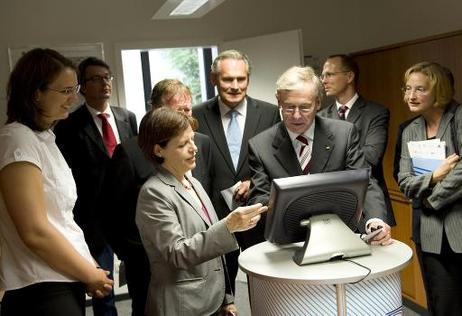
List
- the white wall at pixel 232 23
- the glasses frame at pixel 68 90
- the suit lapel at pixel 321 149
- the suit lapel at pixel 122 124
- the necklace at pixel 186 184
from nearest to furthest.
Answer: the glasses frame at pixel 68 90
the necklace at pixel 186 184
the suit lapel at pixel 321 149
the suit lapel at pixel 122 124
the white wall at pixel 232 23

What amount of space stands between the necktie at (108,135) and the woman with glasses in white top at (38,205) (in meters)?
1.30

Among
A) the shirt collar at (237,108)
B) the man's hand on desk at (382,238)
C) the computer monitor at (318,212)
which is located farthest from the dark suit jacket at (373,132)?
the computer monitor at (318,212)

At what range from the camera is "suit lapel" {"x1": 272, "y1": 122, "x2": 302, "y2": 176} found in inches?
79.3

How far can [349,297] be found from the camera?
1456mm

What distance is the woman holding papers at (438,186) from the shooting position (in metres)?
2.27

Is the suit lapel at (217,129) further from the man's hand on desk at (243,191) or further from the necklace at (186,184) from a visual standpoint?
the necklace at (186,184)

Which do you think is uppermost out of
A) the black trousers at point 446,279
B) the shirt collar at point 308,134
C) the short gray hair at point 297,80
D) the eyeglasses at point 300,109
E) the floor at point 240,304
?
the short gray hair at point 297,80

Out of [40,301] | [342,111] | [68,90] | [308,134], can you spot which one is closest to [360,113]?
[342,111]

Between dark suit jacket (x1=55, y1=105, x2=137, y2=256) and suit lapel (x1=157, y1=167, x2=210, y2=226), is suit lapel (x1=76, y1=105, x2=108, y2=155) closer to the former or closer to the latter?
dark suit jacket (x1=55, y1=105, x2=137, y2=256)

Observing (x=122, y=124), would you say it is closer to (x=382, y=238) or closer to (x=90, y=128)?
(x=90, y=128)

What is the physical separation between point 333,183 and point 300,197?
11 cm

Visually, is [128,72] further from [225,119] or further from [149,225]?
[149,225]

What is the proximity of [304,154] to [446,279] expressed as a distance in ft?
3.25

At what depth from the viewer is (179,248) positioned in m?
1.57
